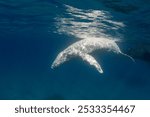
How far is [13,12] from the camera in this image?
2311cm

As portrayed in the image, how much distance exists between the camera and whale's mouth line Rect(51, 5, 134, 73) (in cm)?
1722

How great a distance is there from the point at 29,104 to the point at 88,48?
35.7ft

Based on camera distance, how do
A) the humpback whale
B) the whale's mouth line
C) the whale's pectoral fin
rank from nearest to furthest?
the whale's pectoral fin
the humpback whale
the whale's mouth line

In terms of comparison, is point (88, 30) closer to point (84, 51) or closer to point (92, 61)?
point (84, 51)

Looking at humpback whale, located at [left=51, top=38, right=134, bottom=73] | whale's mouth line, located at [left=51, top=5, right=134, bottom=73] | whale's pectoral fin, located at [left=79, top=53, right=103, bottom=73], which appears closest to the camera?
whale's pectoral fin, located at [left=79, top=53, right=103, bottom=73]

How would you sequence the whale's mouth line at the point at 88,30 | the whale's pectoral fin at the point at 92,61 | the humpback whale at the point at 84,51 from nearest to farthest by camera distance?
the whale's pectoral fin at the point at 92,61 → the humpback whale at the point at 84,51 → the whale's mouth line at the point at 88,30

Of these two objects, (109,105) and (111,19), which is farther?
(111,19)

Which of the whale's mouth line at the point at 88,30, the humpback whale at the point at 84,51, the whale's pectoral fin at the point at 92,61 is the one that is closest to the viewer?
the whale's pectoral fin at the point at 92,61

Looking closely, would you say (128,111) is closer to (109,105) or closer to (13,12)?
(109,105)

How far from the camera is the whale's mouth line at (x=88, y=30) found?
56.5ft

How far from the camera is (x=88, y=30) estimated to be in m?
25.7

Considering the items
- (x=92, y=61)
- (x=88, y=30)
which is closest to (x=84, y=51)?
(x=92, y=61)

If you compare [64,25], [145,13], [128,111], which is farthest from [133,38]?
[128,111]

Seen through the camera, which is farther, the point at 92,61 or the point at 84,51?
the point at 84,51
